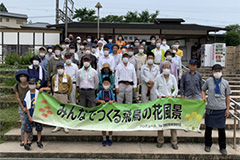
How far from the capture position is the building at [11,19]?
4625cm

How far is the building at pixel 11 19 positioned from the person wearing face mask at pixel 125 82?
48.5m

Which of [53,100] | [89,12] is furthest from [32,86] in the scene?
[89,12]

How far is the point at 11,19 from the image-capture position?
4722cm

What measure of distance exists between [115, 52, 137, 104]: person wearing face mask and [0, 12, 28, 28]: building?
48522mm

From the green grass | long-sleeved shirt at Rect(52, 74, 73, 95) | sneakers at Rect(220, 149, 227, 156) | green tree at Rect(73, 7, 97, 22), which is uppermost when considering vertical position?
green tree at Rect(73, 7, 97, 22)

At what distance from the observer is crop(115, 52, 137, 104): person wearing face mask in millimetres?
5930

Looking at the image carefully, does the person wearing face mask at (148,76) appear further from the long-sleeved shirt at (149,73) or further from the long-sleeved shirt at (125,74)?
the long-sleeved shirt at (125,74)

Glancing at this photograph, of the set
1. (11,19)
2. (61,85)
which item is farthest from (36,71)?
(11,19)

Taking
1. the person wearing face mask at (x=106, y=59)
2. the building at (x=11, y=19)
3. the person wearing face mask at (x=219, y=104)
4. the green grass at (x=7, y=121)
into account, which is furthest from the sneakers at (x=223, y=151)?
the building at (x=11, y=19)

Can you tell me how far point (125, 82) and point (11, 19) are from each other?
164ft

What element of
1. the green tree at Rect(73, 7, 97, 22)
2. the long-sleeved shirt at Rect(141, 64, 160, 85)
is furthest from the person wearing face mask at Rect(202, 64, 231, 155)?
the green tree at Rect(73, 7, 97, 22)

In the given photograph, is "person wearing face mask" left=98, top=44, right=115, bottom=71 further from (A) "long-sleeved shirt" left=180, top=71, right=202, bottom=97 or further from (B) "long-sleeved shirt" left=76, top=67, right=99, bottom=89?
(A) "long-sleeved shirt" left=180, top=71, right=202, bottom=97

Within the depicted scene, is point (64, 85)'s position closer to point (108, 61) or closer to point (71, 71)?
point (71, 71)

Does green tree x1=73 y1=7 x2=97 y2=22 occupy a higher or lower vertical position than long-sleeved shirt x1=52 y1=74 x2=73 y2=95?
higher
